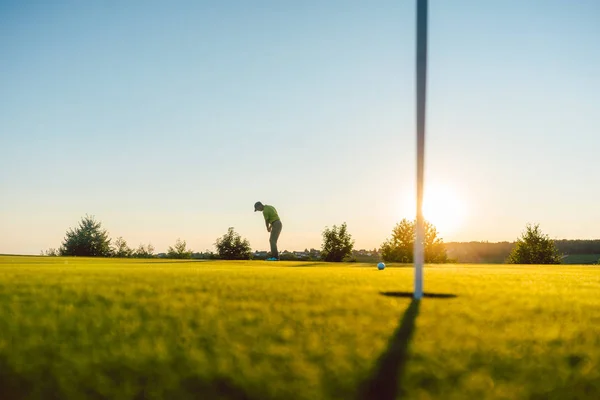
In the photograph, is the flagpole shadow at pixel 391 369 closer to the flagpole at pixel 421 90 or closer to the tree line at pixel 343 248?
the flagpole at pixel 421 90

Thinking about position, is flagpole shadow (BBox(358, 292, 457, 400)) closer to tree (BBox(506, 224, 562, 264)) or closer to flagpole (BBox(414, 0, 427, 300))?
flagpole (BBox(414, 0, 427, 300))

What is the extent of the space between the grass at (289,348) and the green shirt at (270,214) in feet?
67.4

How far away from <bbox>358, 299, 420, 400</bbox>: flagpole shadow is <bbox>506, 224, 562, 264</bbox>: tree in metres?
70.8

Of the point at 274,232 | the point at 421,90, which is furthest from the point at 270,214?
the point at 421,90

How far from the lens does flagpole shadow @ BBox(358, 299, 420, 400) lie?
252 centimetres

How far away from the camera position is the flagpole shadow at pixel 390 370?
2520 millimetres

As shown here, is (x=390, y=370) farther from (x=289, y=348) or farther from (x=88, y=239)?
(x=88, y=239)

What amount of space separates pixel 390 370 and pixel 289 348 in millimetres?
712

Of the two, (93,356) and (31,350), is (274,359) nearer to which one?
(93,356)

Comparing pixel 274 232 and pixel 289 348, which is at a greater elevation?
pixel 274 232

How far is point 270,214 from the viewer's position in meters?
26.0

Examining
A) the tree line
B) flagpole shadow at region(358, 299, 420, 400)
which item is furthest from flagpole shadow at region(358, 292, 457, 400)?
the tree line

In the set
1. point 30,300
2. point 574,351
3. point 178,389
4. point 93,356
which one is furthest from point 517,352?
point 30,300

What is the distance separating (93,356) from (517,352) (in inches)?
111
